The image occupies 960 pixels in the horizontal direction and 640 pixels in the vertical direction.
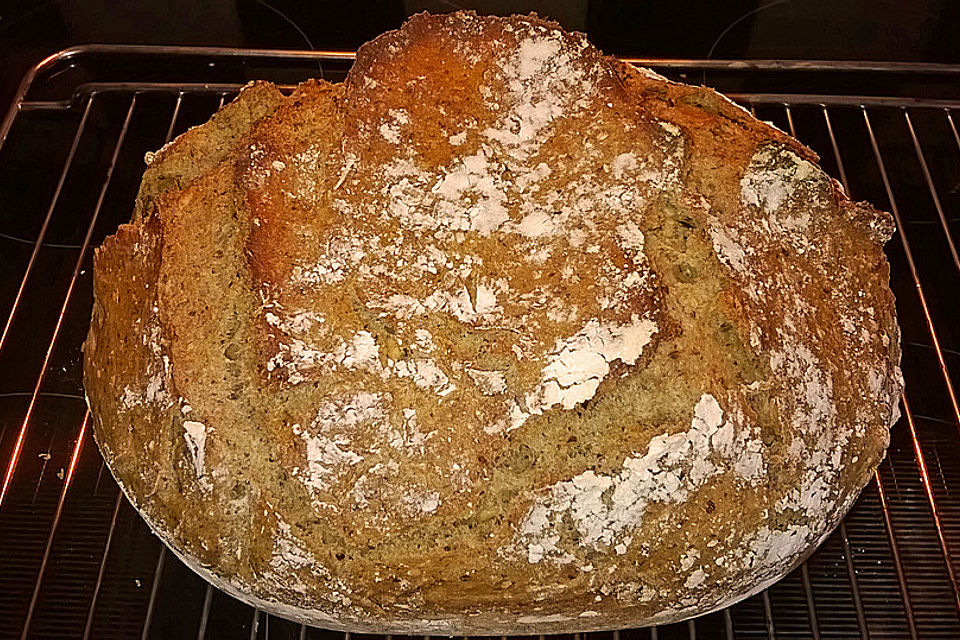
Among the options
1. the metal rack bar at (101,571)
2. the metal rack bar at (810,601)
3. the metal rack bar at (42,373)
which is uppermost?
the metal rack bar at (42,373)

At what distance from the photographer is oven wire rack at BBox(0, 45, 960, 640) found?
165 centimetres

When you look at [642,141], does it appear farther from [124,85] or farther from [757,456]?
[124,85]

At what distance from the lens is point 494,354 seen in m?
1.34

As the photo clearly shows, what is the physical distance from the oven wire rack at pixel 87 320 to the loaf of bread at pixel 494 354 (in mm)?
241

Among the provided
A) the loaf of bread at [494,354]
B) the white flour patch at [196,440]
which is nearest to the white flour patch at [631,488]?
the loaf of bread at [494,354]

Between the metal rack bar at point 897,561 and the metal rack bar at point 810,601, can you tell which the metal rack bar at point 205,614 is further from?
the metal rack bar at point 897,561

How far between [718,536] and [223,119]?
1.07 m

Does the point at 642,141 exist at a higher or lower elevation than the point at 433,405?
higher

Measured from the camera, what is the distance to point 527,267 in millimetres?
1392

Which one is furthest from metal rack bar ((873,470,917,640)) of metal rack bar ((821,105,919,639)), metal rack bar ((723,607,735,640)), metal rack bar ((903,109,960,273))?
metal rack bar ((903,109,960,273))

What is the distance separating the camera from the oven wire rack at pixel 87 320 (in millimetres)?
1647

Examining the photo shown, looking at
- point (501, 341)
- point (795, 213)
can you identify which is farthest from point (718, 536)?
point (795, 213)

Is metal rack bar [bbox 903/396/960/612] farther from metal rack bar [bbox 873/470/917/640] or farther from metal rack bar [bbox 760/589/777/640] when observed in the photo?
metal rack bar [bbox 760/589/777/640]

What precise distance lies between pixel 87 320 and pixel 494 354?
1.03 metres
